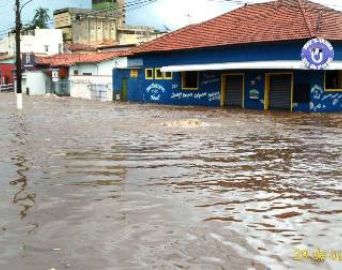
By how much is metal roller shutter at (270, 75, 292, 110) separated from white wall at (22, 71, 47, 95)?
105ft

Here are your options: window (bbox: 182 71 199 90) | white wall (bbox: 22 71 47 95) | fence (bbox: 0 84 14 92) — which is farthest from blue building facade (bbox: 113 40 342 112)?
fence (bbox: 0 84 14 92)

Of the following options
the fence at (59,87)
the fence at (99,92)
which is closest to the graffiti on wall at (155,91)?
the fence at (99,92)

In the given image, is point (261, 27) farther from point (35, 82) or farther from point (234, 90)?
point (35, 82)

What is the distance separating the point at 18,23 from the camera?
30.4 meters

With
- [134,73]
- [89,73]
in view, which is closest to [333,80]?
[134,73]

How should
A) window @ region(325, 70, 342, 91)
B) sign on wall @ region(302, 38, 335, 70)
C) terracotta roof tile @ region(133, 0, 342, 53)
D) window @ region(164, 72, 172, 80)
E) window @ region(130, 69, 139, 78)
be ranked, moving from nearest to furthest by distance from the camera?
sign on wall @ region(302, 38, 335, 70) < terracotta roof tile @ region(133, 0, 342, 53) < window @ region(325, 70, 342, 91) < window @ region(164, 72, 172, 80) < window @ region(130, 69, 139, 78)

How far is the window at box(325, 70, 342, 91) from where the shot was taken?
96.3 ft

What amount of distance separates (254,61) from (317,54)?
3931 millimetres

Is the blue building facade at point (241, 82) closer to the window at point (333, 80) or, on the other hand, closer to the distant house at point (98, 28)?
the window at point (333, 80)

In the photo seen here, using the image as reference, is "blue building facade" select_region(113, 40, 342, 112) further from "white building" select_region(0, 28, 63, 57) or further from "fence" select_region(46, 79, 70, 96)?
"white building" select_region(0, 28, 63, 57)

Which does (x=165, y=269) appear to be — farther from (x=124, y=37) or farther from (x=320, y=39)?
(x=124, y=37)

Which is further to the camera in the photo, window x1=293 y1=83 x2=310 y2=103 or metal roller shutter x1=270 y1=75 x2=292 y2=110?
metal roller shutter x1=270 y1=75 x2=292 y2=110

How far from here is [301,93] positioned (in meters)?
29.3

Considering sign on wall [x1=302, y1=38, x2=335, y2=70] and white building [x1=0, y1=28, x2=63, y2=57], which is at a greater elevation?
white building [x1=0, y1=28, x2=63, y2=57]
